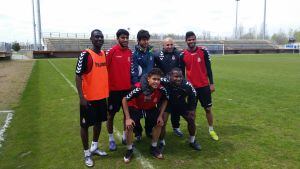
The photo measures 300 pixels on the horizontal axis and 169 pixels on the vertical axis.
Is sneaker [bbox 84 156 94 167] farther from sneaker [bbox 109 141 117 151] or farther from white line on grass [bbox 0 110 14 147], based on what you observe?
white line on grass [bbox 0 110 14 147]

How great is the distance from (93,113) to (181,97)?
62.7 inches

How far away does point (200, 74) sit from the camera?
240 inches

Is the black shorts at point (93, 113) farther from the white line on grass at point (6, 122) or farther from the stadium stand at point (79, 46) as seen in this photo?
the stadium stand at point (79, 46)

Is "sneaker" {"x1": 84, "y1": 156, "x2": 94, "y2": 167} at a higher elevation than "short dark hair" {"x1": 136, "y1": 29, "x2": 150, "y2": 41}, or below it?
below

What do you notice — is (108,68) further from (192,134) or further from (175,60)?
(192,134)

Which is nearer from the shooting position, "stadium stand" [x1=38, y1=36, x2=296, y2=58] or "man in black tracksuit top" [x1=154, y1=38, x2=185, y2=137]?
"man in black tracksuit top" [x1=154, y1=38, x2=185, y2=137]

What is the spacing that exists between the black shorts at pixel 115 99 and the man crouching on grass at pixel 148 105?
34cm

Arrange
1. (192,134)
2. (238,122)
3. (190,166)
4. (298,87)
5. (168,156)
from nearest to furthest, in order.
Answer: (190,166)
(168,156)
(192,134)
(238,122)
(298,87)

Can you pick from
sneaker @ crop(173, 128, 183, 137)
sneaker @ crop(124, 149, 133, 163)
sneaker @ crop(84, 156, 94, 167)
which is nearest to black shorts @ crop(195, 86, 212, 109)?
sneaker @ crop(173, 128, 183, 137)

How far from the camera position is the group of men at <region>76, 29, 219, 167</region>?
508 centimetres

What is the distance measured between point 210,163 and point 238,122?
8.94ft

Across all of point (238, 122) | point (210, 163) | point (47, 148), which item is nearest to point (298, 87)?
point (238, 122)

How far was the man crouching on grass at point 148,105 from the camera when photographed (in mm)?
5141

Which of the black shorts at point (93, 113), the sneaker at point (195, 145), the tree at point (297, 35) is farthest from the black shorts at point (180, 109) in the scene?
the tree at point (297, 35)
